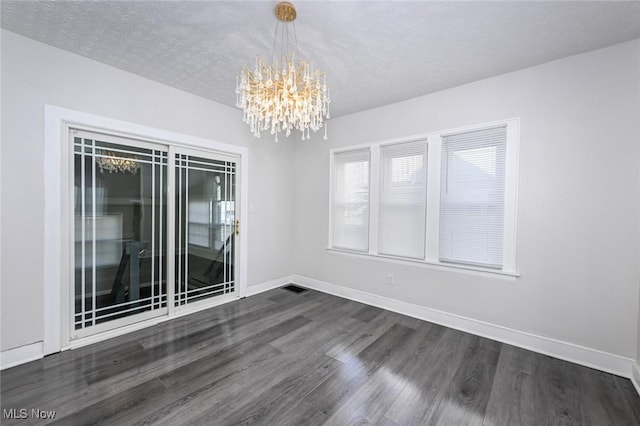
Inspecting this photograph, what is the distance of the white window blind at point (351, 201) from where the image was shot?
3.81m

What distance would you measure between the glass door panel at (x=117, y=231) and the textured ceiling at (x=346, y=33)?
91 cm

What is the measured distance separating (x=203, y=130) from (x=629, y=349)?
4.78 m

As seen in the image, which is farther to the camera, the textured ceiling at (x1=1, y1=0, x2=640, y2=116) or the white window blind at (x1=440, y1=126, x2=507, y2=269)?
the white window blind at (x1=440, y1=126, x2=507, y2=269)

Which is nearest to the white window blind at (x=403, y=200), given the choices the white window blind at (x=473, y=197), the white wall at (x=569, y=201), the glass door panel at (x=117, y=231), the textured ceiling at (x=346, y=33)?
the white window blind at (x=473, y=197)

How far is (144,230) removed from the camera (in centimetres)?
296

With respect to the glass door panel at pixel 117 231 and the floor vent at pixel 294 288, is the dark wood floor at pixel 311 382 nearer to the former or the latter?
the glass door panel at pixel 117 231

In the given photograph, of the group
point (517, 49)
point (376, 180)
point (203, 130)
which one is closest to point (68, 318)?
point (203, 130)

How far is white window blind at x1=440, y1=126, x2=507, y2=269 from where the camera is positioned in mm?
2750

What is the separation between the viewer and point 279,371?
216 centimetres

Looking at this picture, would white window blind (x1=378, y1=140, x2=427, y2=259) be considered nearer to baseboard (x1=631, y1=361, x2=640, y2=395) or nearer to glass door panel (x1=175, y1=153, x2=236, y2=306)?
baseboard (x1=631, y1=361, x2=640, y2=395)

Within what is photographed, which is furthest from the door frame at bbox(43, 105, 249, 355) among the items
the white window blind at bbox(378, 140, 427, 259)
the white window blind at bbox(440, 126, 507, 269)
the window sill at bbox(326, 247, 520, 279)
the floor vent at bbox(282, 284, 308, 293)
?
the white window blind at bbox(440, 126, 507, 269)

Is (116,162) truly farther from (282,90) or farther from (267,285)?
(267,285)

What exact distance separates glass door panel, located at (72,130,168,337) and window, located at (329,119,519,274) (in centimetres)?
247

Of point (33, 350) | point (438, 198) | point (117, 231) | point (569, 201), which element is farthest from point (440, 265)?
point (33, 350)
